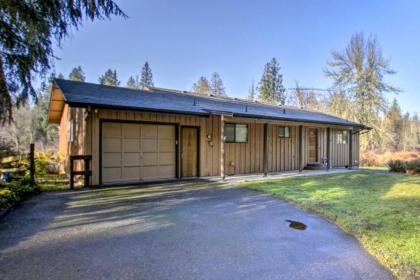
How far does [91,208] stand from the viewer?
5.59 m

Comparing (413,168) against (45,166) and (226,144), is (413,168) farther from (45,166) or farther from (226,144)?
(45,166)

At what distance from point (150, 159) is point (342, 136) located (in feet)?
38.5

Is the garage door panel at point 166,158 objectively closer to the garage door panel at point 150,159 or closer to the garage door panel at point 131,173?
the garage door panel at point 150,159

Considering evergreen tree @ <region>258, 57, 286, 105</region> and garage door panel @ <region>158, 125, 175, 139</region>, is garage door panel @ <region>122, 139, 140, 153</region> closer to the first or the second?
garage door panel @ <region>158, 125, 175, 139</region>

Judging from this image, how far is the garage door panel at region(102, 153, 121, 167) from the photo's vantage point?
8609mm

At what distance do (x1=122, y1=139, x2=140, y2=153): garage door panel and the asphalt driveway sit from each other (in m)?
3.02

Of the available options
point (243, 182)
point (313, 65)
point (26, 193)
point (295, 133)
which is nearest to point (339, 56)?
point (313, 65)

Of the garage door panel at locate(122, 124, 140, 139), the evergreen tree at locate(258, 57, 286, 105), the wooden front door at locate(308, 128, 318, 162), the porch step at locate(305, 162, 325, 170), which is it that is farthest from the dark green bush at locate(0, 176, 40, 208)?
the evergreen tree at locate(258, 57, 286, 105)

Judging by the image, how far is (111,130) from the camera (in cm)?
870

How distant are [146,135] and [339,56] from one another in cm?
2225

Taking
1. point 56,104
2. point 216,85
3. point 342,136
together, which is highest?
point 216,85

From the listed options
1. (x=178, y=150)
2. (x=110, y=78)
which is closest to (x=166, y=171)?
(x=178, y=150)

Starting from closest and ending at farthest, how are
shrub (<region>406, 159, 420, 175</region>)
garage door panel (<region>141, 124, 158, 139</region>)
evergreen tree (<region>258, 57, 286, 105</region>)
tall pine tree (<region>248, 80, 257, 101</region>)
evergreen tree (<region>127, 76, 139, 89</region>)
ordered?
1. garage door panel (<region>141, 124, 158, 139</region>)
2. shrub (<region>406, 159, 420, 175</region>)
3. evergreen tree (<region>258, 57, 286, 105</region>)
4. tall pine tree (<region>248, 80, 257, 101</region>)
5. evergreen tree (<region>127, 76, 139, 89</region>)

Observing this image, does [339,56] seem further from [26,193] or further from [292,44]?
[26,193]
